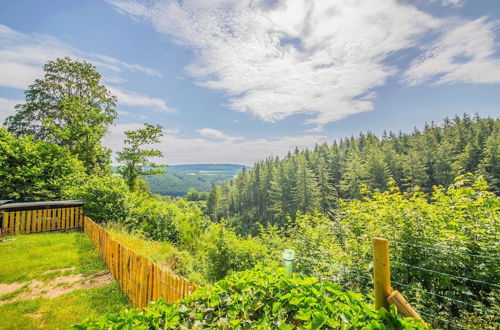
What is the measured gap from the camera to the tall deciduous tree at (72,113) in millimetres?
18000

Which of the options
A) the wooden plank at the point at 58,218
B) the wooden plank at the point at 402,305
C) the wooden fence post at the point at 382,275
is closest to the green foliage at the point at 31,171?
the wooden plank at the point at 58,218

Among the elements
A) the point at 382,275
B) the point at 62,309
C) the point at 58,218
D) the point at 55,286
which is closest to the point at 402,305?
the point at 382,275

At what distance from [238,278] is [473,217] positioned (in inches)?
154

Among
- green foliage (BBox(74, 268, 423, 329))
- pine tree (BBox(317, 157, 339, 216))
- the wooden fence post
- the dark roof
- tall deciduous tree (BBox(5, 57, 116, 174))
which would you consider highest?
tall deciduous tree (BBox(5, 57, 116, 174))

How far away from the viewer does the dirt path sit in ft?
15.7

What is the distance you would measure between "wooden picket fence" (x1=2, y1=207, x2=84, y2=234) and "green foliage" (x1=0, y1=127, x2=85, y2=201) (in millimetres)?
2613

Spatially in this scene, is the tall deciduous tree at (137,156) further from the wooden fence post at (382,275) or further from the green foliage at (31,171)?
the wooden fence post at (382,275)

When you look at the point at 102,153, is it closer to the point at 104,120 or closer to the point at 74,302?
the point at 104,120

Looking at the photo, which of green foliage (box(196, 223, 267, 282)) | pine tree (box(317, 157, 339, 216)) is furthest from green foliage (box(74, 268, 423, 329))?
pine tree (box(317, 157, 339, 216))

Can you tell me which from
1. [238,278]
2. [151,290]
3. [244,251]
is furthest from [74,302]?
[238,278]

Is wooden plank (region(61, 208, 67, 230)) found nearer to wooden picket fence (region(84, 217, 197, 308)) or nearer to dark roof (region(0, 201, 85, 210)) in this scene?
dark roof (region(0, 201, 85, 210))

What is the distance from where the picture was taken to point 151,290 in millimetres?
3898

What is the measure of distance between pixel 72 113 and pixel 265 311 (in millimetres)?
24081

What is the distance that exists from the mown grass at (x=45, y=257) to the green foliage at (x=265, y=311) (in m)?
5.68
